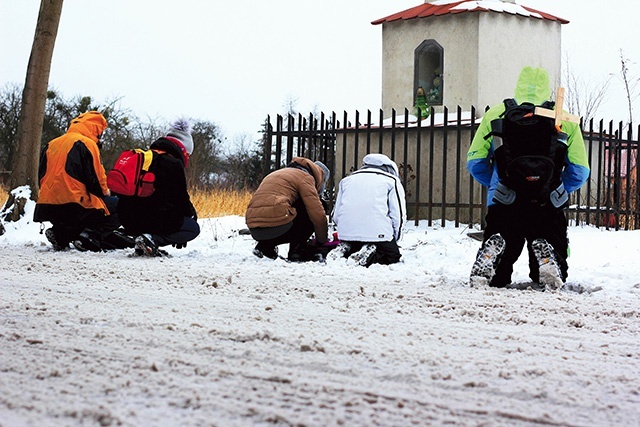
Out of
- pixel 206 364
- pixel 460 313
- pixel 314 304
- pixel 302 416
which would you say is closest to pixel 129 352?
pixel 206 364

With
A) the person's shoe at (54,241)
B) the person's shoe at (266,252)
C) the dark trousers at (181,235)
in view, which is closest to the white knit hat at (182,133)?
the dark trousers at (181,235)

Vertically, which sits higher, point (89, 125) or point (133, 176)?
point (89, 125)

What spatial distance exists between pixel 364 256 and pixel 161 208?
254cm

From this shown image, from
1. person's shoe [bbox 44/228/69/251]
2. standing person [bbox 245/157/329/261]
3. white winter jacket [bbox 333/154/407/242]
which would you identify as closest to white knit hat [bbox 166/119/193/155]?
standing person [bbox 245/157/329/261]

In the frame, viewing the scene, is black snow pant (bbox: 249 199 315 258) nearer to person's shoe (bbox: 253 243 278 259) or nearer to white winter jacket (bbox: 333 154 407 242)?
person's shoe (bbox: 253 243 278 259)

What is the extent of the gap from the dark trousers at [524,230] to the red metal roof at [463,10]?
30.2ft

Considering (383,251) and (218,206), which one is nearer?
(383,251)

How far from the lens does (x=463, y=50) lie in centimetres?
1574

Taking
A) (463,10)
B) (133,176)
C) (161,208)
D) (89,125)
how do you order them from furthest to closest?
→ (463,10)
(89,125)
(161,208)
(133,176)

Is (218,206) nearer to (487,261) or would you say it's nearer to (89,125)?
(89,125)

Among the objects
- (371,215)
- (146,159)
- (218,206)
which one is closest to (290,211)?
(371,215)

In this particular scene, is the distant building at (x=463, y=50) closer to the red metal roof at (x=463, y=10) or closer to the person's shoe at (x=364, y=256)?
the red metal roof at (x=463, y=10)

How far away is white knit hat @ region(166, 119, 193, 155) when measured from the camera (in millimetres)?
10188

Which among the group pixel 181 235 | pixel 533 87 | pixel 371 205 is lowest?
pixel 181 235
